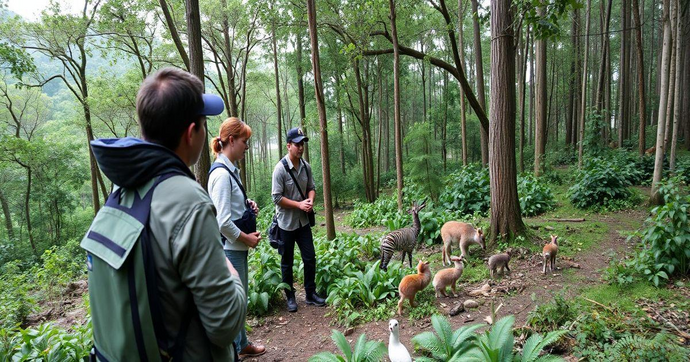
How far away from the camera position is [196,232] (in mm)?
1296

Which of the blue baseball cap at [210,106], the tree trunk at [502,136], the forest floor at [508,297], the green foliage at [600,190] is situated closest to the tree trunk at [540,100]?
the green foliage at [600,190]

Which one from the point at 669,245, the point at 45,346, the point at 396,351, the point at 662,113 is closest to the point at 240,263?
the point at 396,351

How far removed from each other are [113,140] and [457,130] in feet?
100.0

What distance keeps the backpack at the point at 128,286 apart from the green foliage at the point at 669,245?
5.64 metres

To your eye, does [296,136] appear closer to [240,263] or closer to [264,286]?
[240,263]

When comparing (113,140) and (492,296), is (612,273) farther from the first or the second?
(113,140)

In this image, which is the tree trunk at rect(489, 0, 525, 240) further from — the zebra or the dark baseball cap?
the dark baseball cap

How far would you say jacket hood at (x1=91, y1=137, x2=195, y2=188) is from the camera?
4.30ft

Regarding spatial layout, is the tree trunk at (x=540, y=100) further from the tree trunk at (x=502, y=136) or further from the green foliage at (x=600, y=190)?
the tree trunk at (x=502, y=136)

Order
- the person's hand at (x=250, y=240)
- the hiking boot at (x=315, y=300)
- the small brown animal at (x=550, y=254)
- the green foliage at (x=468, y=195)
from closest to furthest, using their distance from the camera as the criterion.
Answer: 1. the person's hand at (x=250, y=240)
2. the hiking boot at (x=315, y=300)
3. the small brown animal at (x=550, y=254)
4. the green foliage at (x=468, y=195)

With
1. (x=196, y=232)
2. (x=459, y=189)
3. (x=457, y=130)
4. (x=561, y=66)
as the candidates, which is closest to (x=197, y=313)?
(x=196, y=232)

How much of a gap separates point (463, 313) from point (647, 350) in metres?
1.84

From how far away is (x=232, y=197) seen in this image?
338 centimetres

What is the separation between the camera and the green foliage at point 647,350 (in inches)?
110
